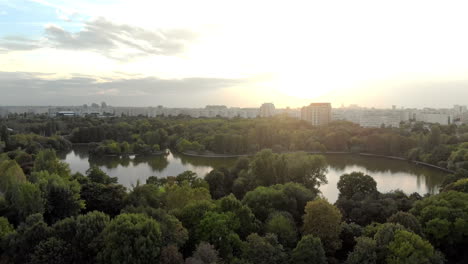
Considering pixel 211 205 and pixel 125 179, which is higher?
pixel 211 205

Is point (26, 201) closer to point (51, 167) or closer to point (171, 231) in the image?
point (171, 231)

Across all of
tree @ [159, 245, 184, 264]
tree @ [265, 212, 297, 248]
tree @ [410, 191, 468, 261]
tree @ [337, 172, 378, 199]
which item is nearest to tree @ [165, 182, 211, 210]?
tree @ [265, 212, 297, 248]

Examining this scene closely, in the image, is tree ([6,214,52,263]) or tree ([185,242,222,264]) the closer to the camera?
tree ([185,242,222,264])

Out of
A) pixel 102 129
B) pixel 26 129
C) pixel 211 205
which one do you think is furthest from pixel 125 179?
pixel 26 129

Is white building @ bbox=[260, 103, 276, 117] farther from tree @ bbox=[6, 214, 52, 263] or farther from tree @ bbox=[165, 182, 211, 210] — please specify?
tree @ bbox=[6, 214, 52, 263]

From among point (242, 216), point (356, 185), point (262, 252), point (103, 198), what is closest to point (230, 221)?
point (242, 216)

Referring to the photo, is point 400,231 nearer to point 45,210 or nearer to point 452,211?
point 452,211
